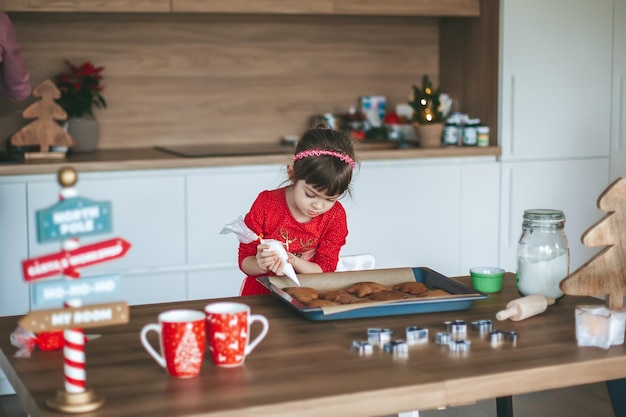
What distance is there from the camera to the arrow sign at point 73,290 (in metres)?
1.26

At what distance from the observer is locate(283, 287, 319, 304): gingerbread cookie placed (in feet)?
6.18

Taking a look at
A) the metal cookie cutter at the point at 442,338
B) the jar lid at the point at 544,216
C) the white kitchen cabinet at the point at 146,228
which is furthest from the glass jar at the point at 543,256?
the white kitchen cabinet at the point at 146,228

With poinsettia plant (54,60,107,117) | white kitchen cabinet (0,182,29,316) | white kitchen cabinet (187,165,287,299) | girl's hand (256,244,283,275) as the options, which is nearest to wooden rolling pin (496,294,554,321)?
girl's hand (256,244,283,275)

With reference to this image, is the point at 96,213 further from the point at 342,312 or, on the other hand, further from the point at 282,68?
the point at 282,68

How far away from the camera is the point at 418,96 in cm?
411

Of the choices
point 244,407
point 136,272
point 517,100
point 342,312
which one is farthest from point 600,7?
point 244,407

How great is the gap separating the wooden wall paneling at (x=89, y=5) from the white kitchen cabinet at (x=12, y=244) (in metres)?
0.68

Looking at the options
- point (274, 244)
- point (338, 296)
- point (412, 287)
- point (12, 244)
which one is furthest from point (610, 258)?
point (12, 244)

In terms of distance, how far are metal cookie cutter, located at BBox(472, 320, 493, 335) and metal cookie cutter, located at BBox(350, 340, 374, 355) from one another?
24 centimetres

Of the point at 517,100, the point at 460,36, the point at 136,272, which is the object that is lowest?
the point at 136,272

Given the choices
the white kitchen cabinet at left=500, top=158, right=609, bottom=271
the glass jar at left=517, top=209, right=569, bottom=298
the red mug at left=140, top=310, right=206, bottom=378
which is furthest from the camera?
the white kitchen cabinet at left=500, top=158, right=609, bottom=271

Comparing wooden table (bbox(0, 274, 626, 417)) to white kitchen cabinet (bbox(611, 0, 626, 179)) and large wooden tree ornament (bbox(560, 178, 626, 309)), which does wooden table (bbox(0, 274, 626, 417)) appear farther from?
white kitchen cabinet (bbox(611, 0, 626, 179))

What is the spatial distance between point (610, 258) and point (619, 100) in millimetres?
2653

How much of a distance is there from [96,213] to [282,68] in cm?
305
